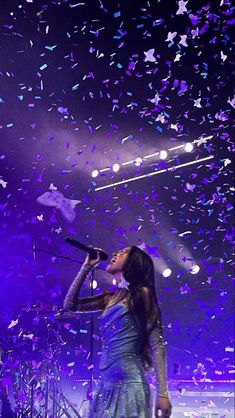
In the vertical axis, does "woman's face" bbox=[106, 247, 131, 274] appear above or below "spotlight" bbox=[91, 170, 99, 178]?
below

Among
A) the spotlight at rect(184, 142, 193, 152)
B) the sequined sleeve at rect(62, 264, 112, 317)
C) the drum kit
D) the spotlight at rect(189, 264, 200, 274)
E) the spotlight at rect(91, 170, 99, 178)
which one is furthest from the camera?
the spotlight at rect(189, 264, 200, 274)

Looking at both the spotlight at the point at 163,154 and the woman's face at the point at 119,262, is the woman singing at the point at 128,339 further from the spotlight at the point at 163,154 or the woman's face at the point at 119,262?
the spotlight at the point at 163,154

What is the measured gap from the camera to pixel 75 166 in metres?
7.65

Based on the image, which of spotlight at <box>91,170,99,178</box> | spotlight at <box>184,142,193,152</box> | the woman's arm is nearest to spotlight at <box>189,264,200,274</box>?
spotlight at <box>184,142,193,152</box>

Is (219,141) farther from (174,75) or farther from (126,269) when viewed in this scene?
(126,269)

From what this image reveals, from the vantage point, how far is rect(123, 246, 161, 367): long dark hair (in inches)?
103

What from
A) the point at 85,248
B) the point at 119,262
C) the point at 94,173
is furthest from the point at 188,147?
the point at 119,262

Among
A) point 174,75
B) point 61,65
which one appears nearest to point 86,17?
point 61,65

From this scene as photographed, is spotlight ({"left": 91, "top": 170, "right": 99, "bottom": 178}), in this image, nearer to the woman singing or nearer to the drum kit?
the drum kit

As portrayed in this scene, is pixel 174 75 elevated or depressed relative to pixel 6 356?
elevated

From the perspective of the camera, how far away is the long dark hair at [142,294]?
8.56 feet

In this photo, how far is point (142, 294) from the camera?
2.70 meters

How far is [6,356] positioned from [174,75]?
4.17 metres

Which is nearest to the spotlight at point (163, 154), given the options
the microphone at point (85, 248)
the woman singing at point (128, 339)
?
the microphone at point (85, 248)
